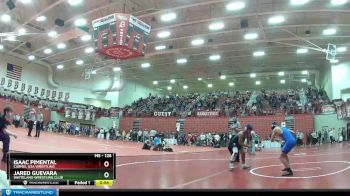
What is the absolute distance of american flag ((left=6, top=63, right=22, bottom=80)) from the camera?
1823cm

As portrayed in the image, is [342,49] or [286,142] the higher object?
[342,49]

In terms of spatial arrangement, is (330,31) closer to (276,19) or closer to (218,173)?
(276,19)

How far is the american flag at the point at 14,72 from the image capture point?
718 inches

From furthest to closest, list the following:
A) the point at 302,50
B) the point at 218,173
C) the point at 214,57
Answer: the point at 214,57 → the point at 302,50 → the point at 218,173

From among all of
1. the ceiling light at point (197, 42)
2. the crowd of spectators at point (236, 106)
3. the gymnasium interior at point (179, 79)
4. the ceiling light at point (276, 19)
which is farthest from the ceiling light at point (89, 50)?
the ceiling light at point (276, 19)

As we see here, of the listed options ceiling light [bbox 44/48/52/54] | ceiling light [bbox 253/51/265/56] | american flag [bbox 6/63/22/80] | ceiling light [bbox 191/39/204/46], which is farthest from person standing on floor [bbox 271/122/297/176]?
ceiling light [bbox 44/48/52/54]

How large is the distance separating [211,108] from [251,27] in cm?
558

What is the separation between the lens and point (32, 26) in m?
16.3

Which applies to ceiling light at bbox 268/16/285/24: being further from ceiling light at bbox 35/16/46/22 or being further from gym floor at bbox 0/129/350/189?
ceiling light at bbox 35/16/46/22

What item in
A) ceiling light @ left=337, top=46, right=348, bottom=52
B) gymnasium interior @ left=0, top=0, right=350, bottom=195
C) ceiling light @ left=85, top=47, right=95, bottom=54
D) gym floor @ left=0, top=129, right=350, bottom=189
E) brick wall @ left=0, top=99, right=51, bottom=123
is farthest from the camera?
ceiling light @ left=85, top=47, right=95, bottom=54

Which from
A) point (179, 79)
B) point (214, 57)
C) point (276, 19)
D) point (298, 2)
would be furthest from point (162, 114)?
point (179, 79)
